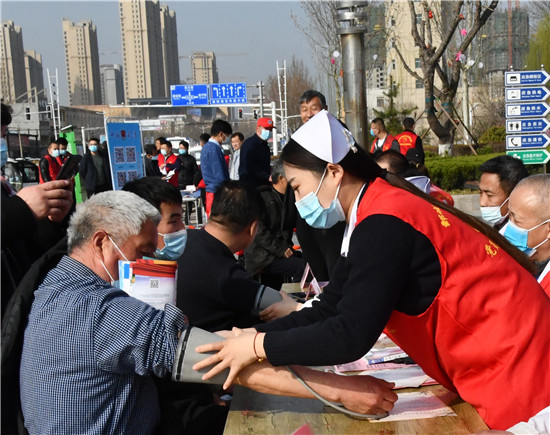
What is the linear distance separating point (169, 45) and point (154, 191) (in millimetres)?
114603

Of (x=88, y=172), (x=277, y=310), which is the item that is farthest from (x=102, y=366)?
(x=88, y=172)

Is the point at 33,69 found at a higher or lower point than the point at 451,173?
higher

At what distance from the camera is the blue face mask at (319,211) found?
208 centimetres

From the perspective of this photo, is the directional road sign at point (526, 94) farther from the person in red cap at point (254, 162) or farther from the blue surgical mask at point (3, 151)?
the blue surgical mask at point (3, 151)

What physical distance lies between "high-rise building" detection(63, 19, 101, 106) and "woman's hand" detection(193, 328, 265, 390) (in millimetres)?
112793

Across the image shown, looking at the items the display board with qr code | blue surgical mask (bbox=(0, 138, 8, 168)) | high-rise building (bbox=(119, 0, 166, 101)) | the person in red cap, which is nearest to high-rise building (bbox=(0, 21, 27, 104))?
high-rise building (bbox=(119, 0, 166, 101))

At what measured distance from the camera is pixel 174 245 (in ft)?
11.1

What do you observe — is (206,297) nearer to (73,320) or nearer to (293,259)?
(73,320)

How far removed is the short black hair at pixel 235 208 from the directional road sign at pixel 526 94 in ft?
26.9

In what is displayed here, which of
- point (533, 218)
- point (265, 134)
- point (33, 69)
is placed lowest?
point (533, 218)

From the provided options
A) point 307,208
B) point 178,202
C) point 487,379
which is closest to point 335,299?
point 307,208

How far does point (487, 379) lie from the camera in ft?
5.98

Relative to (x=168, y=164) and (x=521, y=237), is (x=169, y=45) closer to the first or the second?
(x=168, y=164)

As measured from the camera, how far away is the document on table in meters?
2.11
